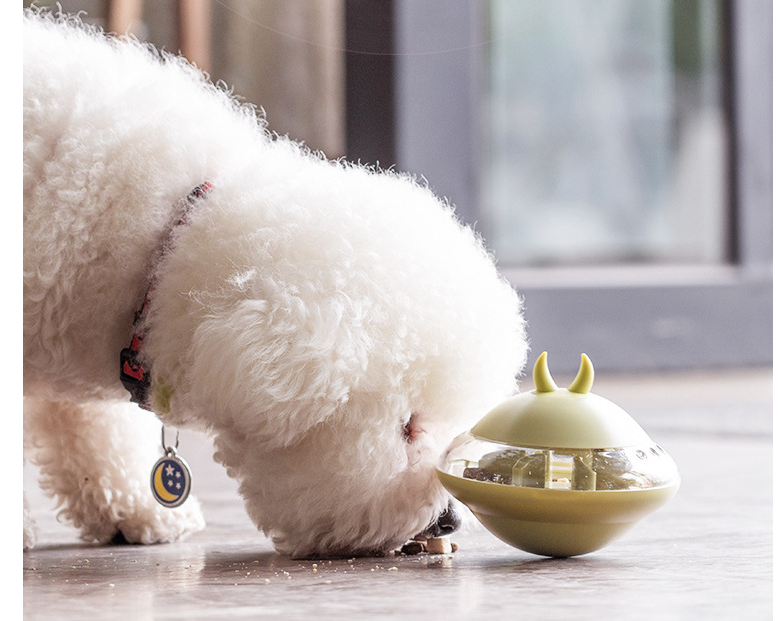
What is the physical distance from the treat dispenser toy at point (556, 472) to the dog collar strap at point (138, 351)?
468mm

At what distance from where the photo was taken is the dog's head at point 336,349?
59.4 inches

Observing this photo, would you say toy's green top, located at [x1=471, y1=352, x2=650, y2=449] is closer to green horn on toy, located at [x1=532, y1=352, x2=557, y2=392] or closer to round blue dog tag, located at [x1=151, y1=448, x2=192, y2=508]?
green horn on toy, located at [x1=532, y1=352, x2=557, y2=392]

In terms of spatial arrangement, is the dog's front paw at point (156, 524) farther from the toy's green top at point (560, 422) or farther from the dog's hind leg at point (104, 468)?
the toy's green top at point (560, 422)

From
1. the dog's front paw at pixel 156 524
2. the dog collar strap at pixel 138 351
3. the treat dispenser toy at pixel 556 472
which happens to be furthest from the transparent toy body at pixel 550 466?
the dog's front paw at pixel 156 524

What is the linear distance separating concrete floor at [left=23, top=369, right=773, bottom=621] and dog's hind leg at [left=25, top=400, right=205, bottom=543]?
0.17 feet

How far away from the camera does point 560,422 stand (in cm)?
158

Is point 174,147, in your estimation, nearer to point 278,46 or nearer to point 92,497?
point 92,497

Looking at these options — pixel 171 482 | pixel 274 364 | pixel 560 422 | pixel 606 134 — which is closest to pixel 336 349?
pixel 274 364

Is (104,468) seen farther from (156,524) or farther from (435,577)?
(435,577)

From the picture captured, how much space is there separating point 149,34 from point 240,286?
3.15m

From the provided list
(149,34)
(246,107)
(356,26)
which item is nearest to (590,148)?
(356,26)

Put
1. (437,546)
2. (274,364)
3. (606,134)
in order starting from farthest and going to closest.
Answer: (606,134) → (437,546) → (274,364)

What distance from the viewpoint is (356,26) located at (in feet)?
14.9

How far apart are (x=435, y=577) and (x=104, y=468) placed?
867 millimetres
